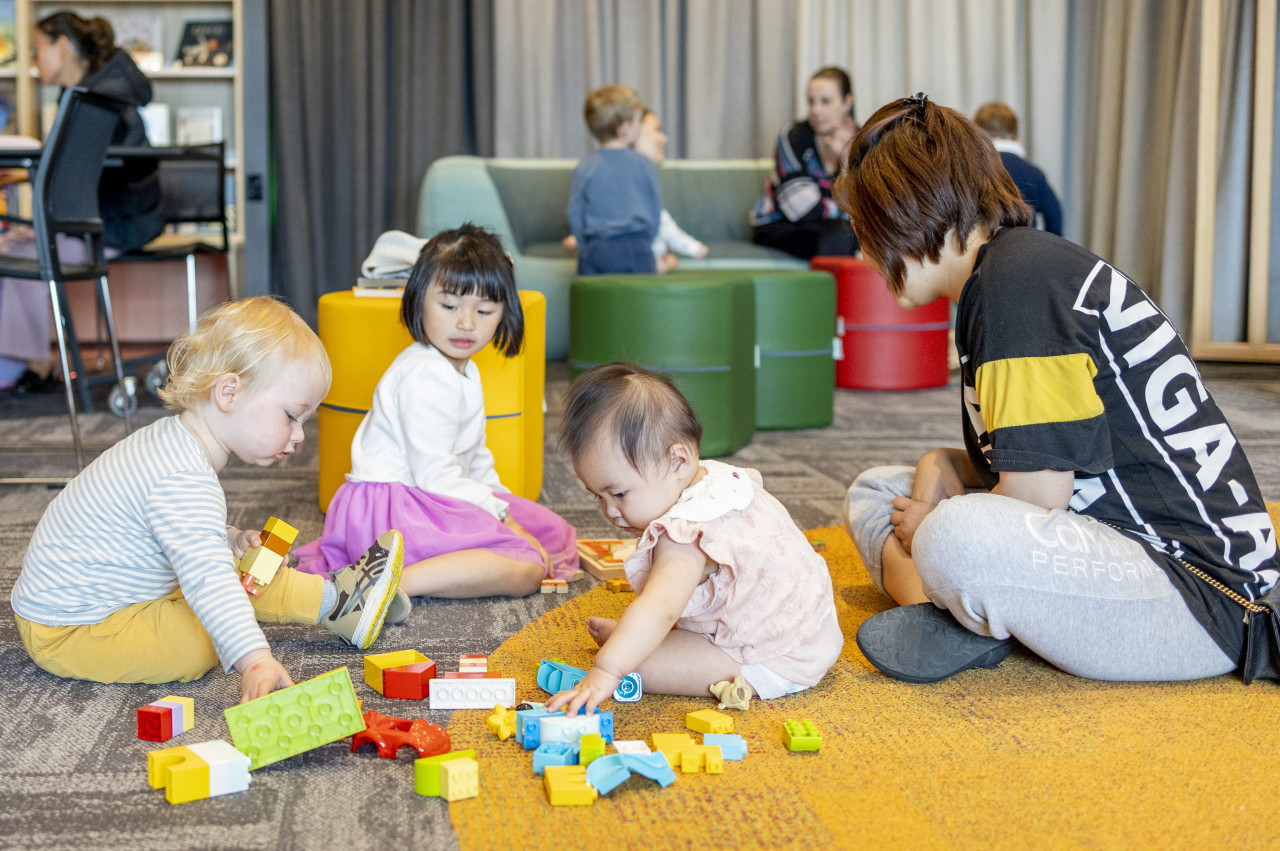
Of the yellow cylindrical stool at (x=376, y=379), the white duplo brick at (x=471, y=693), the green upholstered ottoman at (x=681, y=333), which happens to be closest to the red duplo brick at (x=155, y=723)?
the white duplo brick at (x=471, y=693)

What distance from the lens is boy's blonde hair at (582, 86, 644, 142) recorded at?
3738 millimetres

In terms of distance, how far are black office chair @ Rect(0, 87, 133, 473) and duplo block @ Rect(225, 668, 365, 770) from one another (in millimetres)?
1492

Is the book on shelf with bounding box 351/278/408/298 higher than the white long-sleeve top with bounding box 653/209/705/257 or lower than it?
lower

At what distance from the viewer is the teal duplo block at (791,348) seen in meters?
3.11

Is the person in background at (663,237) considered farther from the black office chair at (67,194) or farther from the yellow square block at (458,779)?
the yellow square block at (458,779)

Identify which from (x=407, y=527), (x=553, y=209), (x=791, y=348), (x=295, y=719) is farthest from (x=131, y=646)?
(x=553, y=209)

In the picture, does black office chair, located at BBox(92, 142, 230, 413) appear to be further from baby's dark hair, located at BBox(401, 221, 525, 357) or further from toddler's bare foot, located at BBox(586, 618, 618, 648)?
toddler's bare foot, located at BBox(586, 618, 618, 648)

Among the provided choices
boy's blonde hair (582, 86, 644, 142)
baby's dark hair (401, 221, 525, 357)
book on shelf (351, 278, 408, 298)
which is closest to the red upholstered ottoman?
boy's blonde hair (582, 86, 644, 142)

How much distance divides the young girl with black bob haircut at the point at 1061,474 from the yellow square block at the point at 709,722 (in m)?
0.26

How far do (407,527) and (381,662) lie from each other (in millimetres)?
408

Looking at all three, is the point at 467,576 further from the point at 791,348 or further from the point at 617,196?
the point at 617,196

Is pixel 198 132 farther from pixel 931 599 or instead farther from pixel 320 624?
pixel 931 599

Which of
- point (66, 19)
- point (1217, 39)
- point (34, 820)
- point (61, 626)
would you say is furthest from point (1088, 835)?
point (1217, 39)

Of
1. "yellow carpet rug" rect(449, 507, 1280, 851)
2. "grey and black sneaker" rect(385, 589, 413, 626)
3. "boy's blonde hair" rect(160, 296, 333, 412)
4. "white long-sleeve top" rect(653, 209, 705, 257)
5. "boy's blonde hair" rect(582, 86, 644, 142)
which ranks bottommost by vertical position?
"yellow carpet rug" rect(449, 507, 1280, 851)
